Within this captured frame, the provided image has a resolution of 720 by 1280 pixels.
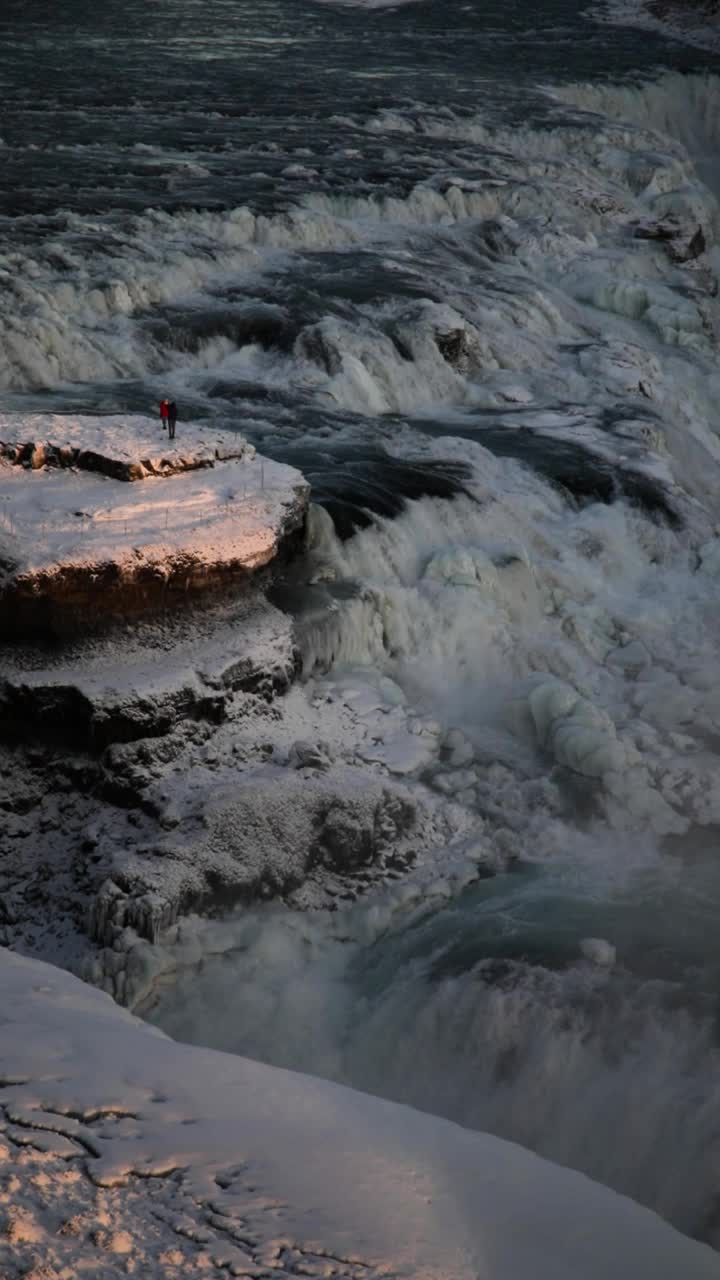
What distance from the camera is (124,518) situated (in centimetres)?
1048

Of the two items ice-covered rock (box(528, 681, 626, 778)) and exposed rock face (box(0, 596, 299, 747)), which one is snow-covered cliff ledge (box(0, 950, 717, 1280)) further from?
ice-covered rock (box(528, 681, 626, 778))

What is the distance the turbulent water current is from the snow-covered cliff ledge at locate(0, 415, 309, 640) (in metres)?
0.90

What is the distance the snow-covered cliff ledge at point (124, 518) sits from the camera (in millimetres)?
10023

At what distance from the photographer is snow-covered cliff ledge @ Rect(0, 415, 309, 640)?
395 inches

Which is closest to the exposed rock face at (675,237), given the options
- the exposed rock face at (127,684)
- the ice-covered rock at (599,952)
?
the exposed rock face at (127,684)

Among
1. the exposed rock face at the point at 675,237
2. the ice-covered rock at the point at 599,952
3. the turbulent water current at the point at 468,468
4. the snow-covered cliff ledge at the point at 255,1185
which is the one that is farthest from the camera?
the exposed rock face at the point at 675,237

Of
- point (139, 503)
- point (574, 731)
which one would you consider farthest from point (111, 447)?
point (574, 731)

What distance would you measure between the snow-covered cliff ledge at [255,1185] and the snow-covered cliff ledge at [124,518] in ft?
12.6

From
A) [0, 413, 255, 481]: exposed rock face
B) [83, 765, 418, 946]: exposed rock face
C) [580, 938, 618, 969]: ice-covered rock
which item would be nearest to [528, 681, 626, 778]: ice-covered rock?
[83, 765, 418, 946]: exposed rock face

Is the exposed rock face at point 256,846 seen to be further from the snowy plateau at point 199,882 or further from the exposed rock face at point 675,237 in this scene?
the exposed rock face at point 675,237

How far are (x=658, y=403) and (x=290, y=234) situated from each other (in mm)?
5961

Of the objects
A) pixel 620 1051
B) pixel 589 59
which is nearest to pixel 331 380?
pixel 620 1051

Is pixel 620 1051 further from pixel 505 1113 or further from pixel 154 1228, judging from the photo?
pixel 154 1228

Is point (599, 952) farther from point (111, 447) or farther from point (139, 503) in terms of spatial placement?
point (111, 447)
